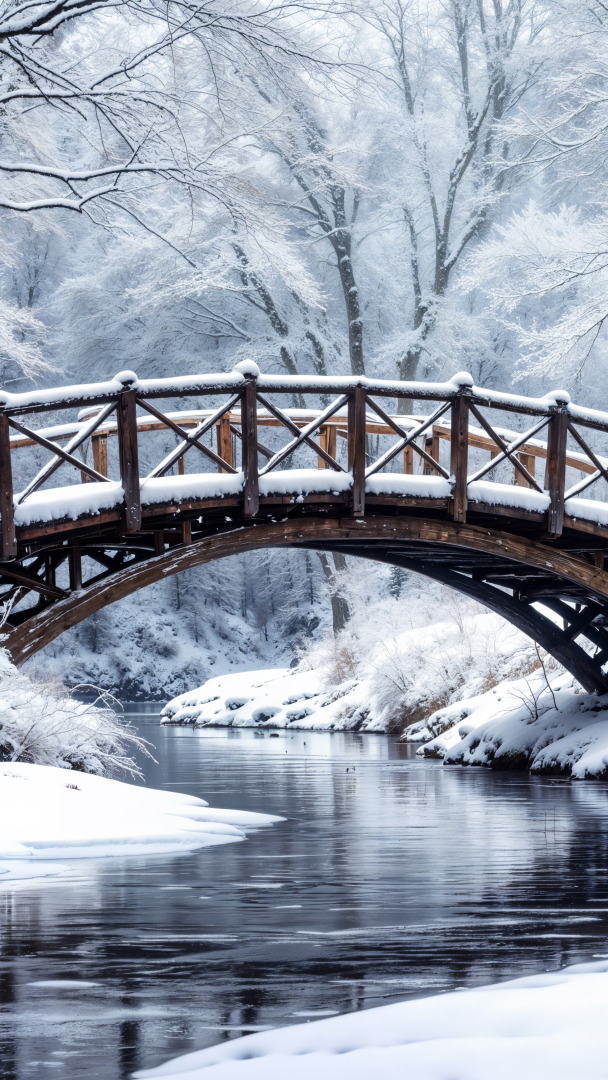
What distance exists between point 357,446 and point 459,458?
4.57ft

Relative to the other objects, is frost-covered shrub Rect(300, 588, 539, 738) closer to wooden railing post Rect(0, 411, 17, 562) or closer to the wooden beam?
the wooden beam

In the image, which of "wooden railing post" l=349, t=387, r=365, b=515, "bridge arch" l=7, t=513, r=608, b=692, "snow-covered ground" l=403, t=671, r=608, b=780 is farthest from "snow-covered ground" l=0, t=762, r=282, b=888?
"snow-covered ground" l=403, t=671, r=608, b=780

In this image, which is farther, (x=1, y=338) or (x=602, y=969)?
(x=1, y=338)

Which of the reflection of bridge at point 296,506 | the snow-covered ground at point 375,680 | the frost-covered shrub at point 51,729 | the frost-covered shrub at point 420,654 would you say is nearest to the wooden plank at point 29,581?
the reflection of bridge at point 296,506

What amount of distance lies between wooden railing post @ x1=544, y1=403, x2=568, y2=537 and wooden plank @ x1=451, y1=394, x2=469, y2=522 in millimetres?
1218

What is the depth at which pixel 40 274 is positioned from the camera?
3969 centimetres

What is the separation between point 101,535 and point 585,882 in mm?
6471

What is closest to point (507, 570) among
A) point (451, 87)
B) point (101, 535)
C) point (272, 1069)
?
point (101, 535)

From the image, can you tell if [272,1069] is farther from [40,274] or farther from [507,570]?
[40,274]

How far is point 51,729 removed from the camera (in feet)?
38.7

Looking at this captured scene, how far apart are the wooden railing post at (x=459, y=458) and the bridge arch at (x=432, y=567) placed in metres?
0.26

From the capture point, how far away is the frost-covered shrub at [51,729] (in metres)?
11.5

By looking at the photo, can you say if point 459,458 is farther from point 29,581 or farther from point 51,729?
point 51,729

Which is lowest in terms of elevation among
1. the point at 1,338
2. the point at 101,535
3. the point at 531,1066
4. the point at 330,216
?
the point at 531,1066
